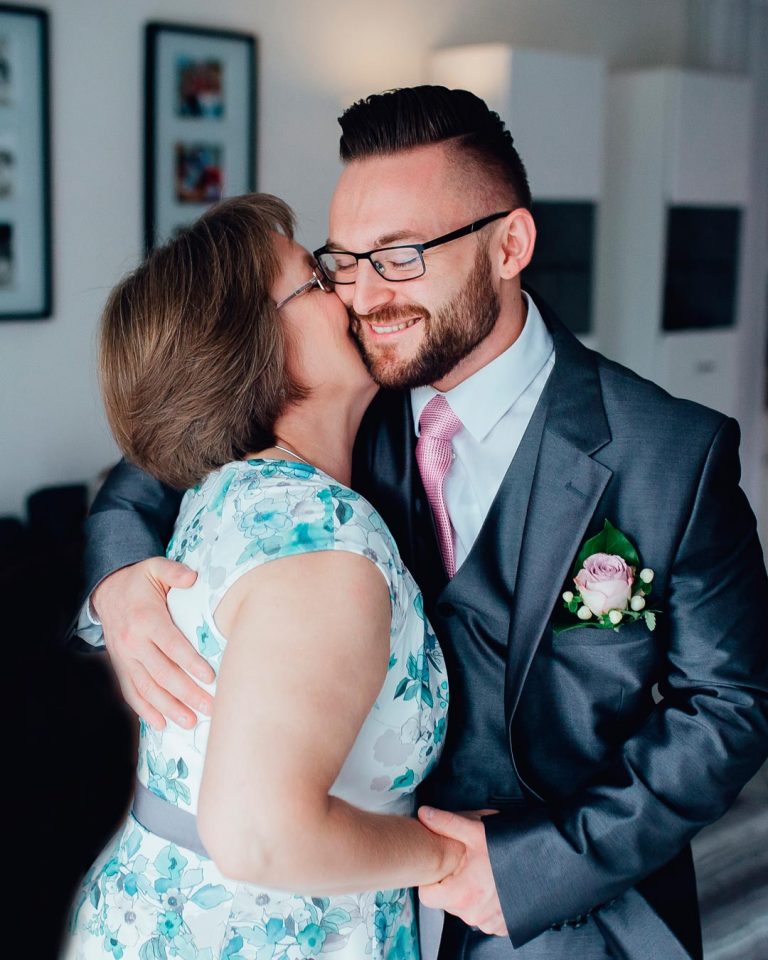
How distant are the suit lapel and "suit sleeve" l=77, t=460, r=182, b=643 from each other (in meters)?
0.57

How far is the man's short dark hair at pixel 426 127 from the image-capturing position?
70.7 inches

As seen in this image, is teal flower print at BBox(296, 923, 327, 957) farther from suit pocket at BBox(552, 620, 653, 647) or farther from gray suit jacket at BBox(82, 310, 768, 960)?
suit pocket at BBox(552, 620, 653, 647)

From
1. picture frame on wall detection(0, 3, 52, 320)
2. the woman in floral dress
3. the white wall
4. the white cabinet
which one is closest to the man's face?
the woman in floral dress

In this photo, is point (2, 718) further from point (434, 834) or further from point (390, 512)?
point (434, 834)

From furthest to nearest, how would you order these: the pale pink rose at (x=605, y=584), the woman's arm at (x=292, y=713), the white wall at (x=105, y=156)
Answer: the white wall at (x=105, y=156), the pale pink rose at (x=605, y=584), the woman's arm at (x=292, y=713)

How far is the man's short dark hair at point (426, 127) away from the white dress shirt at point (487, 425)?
0.30 m

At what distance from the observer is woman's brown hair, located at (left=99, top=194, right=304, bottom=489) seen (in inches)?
→ 57.1

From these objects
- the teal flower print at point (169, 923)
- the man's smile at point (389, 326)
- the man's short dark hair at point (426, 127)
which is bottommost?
the teal flower print at point (169, 923)

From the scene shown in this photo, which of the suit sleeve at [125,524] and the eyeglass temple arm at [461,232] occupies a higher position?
the eyeglass temple arm at [461,232]

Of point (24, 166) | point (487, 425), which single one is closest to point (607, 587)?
point (487, 425)

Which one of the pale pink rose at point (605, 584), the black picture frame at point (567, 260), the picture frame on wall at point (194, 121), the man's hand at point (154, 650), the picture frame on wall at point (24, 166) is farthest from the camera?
the black picture frame at point (567, 260)

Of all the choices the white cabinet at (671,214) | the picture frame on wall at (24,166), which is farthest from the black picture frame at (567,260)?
the picture frame on wall at (24,166)

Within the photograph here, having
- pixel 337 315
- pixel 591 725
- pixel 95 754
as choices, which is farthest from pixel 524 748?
pixel 95 754

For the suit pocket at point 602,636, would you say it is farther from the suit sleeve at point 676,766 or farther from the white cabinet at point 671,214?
the white cabinet at point 671,214
